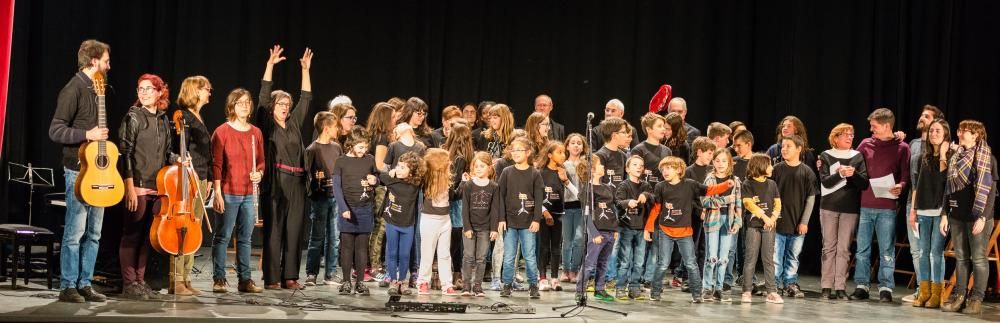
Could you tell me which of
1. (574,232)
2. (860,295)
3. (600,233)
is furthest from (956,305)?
(574,232)

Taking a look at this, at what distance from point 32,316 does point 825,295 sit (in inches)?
226

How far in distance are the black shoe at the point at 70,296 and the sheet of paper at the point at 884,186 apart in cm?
580

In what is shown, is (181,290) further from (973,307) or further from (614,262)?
(973,307)

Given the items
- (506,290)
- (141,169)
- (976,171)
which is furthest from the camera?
(506,290)

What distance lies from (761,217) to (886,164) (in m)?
1.28

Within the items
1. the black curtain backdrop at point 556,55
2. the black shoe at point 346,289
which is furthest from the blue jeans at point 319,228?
the black curtain backdrop at point 556,55

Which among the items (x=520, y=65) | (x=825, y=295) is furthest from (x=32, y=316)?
(x=520, y=65)

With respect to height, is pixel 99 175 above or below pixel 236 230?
above

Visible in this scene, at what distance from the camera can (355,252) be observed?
757cm

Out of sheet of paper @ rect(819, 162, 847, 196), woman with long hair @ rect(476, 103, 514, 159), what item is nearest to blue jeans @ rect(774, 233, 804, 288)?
sheet of paper @ rect(819, 162, 847, 196)

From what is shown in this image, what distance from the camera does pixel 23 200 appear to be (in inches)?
380

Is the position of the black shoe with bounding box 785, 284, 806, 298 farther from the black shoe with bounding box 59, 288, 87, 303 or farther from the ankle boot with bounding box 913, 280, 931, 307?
the black shoe with bounding box 59, 288, 87, 303

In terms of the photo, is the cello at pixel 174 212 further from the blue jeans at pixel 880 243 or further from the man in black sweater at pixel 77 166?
the blue jeans at pixel 880 243

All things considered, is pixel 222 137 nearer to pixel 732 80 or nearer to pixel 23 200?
pixel 23 200
